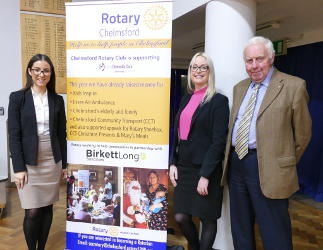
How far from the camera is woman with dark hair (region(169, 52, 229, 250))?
1778mm

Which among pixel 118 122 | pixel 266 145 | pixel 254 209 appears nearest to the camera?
pixel 266 145

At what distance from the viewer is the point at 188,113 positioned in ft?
6.15

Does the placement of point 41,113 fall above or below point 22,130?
above

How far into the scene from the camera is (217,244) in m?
2.27

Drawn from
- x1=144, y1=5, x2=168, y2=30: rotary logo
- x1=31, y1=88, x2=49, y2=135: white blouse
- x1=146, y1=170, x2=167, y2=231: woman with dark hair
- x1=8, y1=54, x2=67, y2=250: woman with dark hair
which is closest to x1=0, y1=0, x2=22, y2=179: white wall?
x1=8, y1=54, x2=67, y2=250: woman with dark hair

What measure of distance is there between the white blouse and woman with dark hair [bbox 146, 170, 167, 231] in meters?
0.74

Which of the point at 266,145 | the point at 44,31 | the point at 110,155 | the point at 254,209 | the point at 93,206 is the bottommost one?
the point at 93,206

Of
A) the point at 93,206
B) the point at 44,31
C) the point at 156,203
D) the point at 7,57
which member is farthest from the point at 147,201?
the point at 7,57

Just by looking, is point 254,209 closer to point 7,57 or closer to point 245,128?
point 245,128

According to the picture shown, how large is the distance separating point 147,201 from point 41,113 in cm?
Answer: 90

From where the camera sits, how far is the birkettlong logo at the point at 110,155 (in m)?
1.93

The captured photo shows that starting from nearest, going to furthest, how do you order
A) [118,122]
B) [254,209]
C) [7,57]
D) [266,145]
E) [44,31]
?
[266,145], [254,209], [118,122], [44,31], [7,57]

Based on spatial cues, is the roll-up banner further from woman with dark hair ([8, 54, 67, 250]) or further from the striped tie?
the striped tie

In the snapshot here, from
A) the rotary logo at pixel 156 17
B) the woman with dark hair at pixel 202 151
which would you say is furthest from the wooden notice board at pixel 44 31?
the woman with dark hair at pixel 202 151
